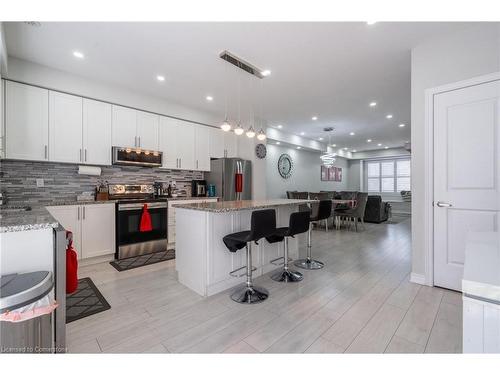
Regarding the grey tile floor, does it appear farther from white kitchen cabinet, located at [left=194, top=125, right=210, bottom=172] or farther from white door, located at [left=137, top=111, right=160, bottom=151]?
white kitchen cabinet, located at [left=194, top=125, right=210, bottom=172]

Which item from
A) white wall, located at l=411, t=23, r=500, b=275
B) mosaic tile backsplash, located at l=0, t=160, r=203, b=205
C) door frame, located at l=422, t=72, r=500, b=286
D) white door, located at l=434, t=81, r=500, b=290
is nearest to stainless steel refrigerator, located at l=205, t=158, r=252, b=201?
A: mosaic tile backsplash, located at l=0, t=160, r=203, b=205

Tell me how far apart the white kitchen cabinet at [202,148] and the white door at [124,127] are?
123 cm

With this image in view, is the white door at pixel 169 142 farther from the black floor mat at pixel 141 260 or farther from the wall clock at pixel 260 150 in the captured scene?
the wall clock at pixel 260 150

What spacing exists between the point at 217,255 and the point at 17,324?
1577 mm

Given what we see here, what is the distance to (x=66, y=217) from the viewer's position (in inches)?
123

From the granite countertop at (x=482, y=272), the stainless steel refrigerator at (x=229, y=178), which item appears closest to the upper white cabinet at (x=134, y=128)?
the stainless steel refrigerator at (x=229, y=178)

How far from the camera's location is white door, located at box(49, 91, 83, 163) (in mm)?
3191

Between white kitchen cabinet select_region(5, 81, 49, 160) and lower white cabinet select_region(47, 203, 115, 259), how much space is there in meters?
0.83

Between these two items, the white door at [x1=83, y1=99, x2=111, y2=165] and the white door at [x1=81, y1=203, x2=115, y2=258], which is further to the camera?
the white door at [x1=83, y1=99, x2=111, y2=165]

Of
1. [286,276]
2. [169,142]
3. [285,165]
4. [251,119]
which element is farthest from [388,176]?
[169,142]

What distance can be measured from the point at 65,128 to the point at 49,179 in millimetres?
807

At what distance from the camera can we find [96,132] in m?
3.56

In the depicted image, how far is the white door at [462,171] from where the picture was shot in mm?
2248

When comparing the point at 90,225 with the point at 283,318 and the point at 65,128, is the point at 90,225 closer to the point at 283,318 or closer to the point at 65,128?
the point at 65,128
